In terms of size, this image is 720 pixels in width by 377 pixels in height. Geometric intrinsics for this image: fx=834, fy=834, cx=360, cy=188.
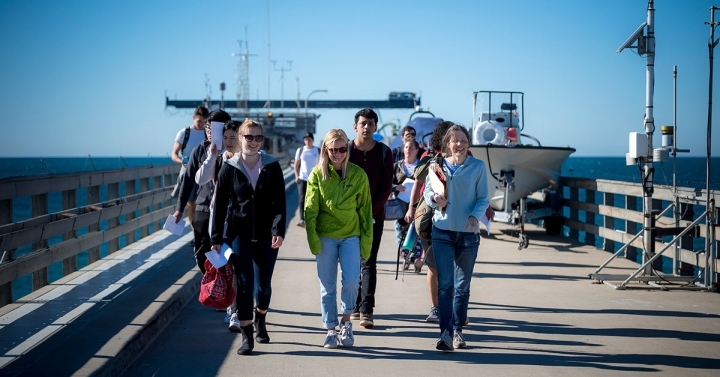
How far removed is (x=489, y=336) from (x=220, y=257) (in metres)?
2.62

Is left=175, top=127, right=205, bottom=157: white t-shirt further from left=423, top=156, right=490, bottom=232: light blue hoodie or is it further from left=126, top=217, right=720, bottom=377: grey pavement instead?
left=423, top=156, right=490, bottom=232: light blue hoodie

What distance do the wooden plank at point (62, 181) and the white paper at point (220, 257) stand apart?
7.80 feet

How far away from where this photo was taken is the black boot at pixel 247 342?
690 centimetres

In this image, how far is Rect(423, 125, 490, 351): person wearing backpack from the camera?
23.5ft

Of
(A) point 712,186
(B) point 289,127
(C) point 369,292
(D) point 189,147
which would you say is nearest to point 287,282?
(D) point 189,147

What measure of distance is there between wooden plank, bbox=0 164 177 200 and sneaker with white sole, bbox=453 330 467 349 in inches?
174

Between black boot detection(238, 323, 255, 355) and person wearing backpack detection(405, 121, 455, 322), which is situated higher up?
person wearing backpack detection(405, 121, 455, 322)

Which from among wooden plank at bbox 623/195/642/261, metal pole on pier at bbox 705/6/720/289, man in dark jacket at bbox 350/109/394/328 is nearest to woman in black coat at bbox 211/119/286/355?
man in dark jacket at bbox 350/109/394/328

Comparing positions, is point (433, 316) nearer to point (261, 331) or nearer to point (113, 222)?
point (261, 331)

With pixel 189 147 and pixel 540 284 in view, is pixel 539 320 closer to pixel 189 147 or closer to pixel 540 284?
pixel 540 284

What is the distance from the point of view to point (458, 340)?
23.7ft

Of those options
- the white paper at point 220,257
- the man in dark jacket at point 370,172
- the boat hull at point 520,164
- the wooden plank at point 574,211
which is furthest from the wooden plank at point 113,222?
the wooden plank at point 574,211

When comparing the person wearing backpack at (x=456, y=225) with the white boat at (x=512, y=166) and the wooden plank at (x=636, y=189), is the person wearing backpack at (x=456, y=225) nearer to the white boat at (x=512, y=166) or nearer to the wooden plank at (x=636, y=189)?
the wooden plank at (x=636, y=189)

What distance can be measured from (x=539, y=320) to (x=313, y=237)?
2783 millimetres
